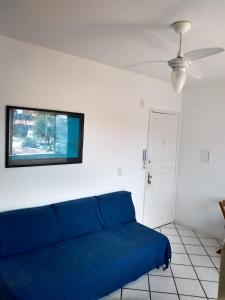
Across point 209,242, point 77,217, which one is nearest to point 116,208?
point 77,217

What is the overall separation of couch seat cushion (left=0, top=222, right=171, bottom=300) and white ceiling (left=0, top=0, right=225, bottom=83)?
2.00 meters

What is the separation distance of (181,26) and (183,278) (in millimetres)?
2570

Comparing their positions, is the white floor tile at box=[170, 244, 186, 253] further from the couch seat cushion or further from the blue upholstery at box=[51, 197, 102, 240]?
the blue upholstery at box=[51, 197, 102, 240]

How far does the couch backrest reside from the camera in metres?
2.35

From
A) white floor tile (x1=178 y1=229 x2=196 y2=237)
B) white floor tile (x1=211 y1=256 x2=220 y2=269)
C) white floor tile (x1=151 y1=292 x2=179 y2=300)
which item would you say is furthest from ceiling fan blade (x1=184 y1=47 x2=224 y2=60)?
white floor tile (x1=178 y1=229 x2=196 y2=237)

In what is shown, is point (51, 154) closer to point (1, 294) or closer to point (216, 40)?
point (1, 294)

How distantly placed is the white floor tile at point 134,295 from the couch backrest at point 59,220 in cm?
73

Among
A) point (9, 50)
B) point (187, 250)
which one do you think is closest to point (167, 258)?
point (187, 250)

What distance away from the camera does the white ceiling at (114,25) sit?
172 centimetres

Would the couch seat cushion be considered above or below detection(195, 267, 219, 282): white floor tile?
above

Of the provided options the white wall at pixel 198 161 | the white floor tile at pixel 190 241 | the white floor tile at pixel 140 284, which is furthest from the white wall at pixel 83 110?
the white floor tile at pixel 140 284

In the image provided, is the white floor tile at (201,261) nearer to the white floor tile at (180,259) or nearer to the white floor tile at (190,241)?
the white floor tile at (180,259)

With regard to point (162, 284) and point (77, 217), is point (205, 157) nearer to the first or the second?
point (162, 284)

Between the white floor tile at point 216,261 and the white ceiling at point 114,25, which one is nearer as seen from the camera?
the white ceiling at point 114,25
